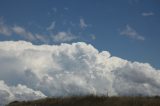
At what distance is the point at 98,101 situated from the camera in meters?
32.1

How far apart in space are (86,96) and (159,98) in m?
7.42

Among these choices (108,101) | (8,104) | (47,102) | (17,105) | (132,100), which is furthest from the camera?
(8,104)

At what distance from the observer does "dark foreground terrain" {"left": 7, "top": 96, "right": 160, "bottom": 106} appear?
91.7 ft

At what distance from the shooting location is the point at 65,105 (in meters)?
34.2

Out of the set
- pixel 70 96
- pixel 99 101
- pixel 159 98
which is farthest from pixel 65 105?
pixel 159 98

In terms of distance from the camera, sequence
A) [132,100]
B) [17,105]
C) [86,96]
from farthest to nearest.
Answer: [17,105], [86,96], [132,100]

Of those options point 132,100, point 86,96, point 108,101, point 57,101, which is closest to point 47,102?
point 57,101

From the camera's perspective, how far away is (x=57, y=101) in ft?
119

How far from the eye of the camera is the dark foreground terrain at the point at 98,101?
2795 cm

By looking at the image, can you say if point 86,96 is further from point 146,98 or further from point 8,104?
point 8,104

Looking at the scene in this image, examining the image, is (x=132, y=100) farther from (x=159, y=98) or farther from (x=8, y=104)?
(x=8, y=104)

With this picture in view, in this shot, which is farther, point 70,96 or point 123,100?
point 70,96

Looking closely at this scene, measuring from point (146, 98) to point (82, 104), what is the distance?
6067 millimetres

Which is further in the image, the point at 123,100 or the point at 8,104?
the point at 8,104
